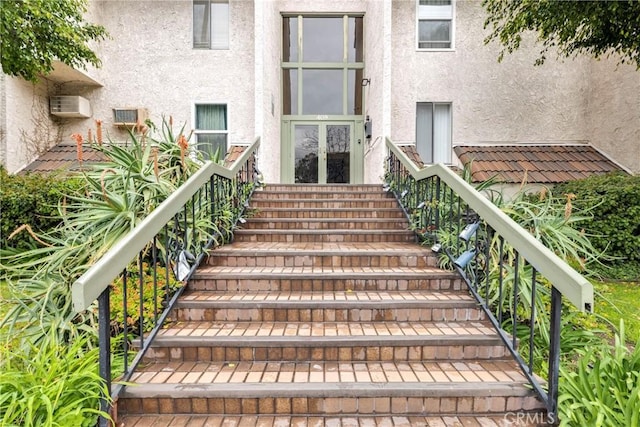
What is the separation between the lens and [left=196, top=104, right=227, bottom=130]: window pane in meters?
8.30

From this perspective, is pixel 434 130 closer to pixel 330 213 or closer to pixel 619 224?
pixel 619 224

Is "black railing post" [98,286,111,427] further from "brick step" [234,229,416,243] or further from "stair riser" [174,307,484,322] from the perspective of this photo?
"brick step" [234,229,416,243]

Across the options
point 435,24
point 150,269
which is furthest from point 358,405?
point 435,24

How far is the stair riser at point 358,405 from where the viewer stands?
2.10 metres

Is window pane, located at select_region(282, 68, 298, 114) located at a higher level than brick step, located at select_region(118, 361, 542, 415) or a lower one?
higher

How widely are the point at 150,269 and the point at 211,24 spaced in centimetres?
737

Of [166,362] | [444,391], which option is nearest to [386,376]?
[444,391]

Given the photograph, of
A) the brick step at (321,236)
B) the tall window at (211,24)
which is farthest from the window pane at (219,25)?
the brick step at (321,236)

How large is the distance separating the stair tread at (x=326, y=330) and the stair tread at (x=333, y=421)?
533mm

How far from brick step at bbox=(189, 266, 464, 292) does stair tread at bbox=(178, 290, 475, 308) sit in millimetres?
61

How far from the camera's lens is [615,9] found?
461 cm

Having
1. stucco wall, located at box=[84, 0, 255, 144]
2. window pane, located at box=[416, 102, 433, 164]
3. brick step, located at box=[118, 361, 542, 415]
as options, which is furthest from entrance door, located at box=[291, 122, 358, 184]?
brick step, located at box=[118, 361, 542, 415]

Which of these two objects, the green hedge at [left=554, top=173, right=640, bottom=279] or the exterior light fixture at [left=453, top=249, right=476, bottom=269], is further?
the green hedge at [left=554, top=173, right=640, bottom=279]

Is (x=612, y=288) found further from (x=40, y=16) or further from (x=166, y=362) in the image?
(x=40, y=16)
